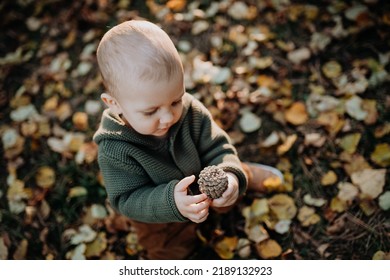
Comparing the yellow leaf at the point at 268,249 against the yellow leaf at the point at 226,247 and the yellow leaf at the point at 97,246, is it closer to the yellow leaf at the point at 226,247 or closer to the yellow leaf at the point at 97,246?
the yellow leaf at the point at 226,247

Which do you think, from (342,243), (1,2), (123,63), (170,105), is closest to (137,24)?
(123,63)

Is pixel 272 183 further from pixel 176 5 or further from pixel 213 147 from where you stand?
pixel 176 5

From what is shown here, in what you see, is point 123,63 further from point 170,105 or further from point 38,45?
point 38,45

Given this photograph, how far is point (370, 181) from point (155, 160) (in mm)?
1086

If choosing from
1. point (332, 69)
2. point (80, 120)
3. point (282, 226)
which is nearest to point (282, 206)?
point (282, 226)

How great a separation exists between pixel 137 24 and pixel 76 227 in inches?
48.8

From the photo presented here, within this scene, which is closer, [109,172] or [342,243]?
[109,172]

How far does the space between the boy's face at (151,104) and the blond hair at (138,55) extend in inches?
1.1

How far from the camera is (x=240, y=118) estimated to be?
2359mm

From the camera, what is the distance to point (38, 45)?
112 inches

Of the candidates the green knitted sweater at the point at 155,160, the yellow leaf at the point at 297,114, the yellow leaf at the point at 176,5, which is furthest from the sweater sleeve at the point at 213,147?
the yellow leaf at the point at 176,5

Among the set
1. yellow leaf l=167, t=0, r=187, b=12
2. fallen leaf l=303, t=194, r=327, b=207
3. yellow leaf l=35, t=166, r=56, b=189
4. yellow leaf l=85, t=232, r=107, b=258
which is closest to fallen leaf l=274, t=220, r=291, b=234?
fallen leaf l=303, t=194, r=327, b=207

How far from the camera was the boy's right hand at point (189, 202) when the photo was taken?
4.81ft
